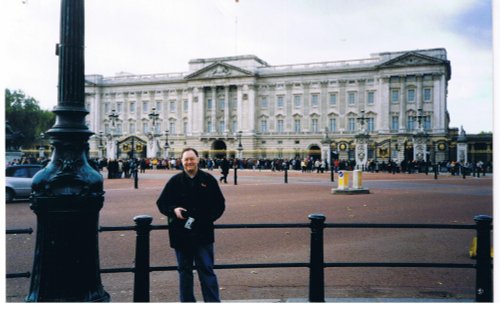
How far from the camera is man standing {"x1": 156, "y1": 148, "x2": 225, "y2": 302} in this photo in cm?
455

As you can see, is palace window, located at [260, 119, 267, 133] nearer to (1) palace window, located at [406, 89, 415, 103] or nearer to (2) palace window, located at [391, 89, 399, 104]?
(2) palace window, located at [391, 89, 399, 104]

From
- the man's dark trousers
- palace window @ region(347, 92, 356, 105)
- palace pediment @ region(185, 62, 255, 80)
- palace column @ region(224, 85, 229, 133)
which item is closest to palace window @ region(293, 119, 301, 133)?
palace window @ region(347, 92, 356, 105)

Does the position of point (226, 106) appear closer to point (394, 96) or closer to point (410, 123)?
point (394, 96)

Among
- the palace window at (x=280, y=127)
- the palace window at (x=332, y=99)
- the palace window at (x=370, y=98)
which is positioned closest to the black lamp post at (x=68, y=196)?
the palace window at (x=370, y=98)

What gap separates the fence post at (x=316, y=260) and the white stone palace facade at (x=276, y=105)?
53.6 metres

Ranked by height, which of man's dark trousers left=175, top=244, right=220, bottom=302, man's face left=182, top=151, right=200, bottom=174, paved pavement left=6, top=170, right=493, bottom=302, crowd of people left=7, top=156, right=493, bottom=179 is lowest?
paved pavement left=6, top=170, right=493, bottom=302

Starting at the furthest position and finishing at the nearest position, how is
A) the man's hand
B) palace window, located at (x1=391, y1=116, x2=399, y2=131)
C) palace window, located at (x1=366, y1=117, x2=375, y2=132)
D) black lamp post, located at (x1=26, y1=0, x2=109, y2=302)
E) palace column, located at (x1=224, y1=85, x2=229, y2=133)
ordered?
1. palace column, located at (x1=224, y1=85, x2=229, y2=133)
2. palace window, located at (x1=366, y1=117, x2=375, y2=132)
3. palace window, located at (x1=391, y1=116, x2=399, y2=131)
4. the man's hand
5. black lamp post, located at (x1=26, y1=0, x2=109, y2=302)

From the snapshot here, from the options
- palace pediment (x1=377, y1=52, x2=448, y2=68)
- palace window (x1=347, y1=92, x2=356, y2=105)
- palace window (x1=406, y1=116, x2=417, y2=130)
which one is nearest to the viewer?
palace pediment (x1=377, y1=52, x2=448, y2=68)

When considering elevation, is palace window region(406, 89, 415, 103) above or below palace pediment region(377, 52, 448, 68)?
below

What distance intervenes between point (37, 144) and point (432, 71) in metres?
54.9

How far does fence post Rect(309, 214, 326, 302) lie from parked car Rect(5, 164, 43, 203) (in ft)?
43.8

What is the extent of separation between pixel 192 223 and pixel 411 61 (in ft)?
225

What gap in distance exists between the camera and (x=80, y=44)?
162 inches

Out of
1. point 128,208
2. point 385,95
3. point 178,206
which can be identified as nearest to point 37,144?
point 128,208
